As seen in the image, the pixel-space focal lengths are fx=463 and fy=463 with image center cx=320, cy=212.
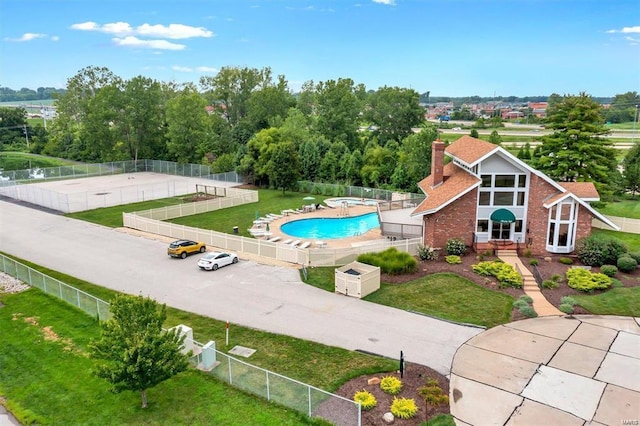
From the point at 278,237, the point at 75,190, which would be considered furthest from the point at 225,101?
the point at 278,237

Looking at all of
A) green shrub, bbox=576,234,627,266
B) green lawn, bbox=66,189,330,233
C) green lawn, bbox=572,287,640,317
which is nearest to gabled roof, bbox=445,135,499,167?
green shrub, bbox=576,234,627,266

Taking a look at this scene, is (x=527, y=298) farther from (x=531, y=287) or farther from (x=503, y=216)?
(x=503, y=216)

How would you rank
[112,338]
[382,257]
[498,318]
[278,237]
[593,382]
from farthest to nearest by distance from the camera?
[278,237] < [382,257] < [498,318] < [593,382] < [112,338]

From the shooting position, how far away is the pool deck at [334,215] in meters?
33.0

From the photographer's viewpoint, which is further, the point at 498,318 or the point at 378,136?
the point at 378,136

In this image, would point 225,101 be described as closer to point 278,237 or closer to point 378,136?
point 378,136

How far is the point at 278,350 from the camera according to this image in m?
17.5

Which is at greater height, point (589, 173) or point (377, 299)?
point (589, 173)

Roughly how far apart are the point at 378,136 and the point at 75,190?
43.3 metres

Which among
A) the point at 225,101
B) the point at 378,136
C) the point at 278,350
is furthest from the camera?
the point at 225,101

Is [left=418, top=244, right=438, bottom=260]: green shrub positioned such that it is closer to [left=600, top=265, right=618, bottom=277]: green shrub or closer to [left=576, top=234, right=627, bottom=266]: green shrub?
[left=576, top=234, right=627, bottom=266]: green shrub

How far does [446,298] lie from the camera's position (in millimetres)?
22375

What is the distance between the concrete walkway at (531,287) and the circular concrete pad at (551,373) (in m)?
0.70

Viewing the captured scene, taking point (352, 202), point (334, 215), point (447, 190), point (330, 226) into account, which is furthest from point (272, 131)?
point (447, 190)
